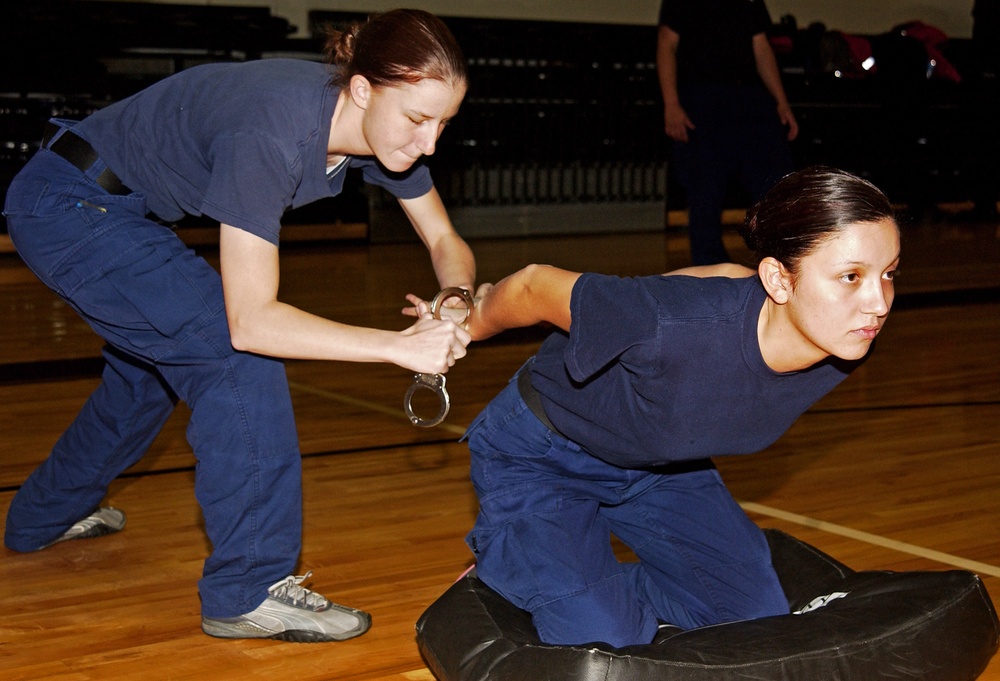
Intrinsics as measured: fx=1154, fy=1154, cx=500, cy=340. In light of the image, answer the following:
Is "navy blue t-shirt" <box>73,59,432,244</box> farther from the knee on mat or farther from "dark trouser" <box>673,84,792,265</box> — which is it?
"dark trouser" <box>673,84,792,265</box>

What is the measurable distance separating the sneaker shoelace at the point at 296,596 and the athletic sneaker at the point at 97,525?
0.72 m

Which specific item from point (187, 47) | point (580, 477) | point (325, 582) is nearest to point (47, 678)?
point (325, 582)

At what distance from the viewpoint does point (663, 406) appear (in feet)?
5.98

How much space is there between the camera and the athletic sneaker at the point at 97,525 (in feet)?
8.72

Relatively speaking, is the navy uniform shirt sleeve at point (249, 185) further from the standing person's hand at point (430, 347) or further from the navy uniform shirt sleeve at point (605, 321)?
the navy uniform shirt sleeve at point (605, 321)

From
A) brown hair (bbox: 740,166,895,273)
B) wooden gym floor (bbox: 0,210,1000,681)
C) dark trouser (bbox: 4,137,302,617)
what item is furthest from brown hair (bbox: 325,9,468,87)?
wooden gym floor (bbox: 0,210,1000,681)

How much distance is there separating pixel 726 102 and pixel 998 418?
190 centimetres

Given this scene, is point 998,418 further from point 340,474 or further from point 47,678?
point 47,678

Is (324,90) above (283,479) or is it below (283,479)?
above

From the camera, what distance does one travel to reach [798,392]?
6.17 feet

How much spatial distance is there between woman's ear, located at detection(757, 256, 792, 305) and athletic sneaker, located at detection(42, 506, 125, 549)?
168 cm

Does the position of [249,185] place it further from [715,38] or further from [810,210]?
[715,38]

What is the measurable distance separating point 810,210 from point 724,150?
3.41m

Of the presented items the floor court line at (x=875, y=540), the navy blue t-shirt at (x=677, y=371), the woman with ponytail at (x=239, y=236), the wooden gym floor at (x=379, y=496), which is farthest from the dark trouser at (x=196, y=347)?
the floor court line at (x=875, y=540)
